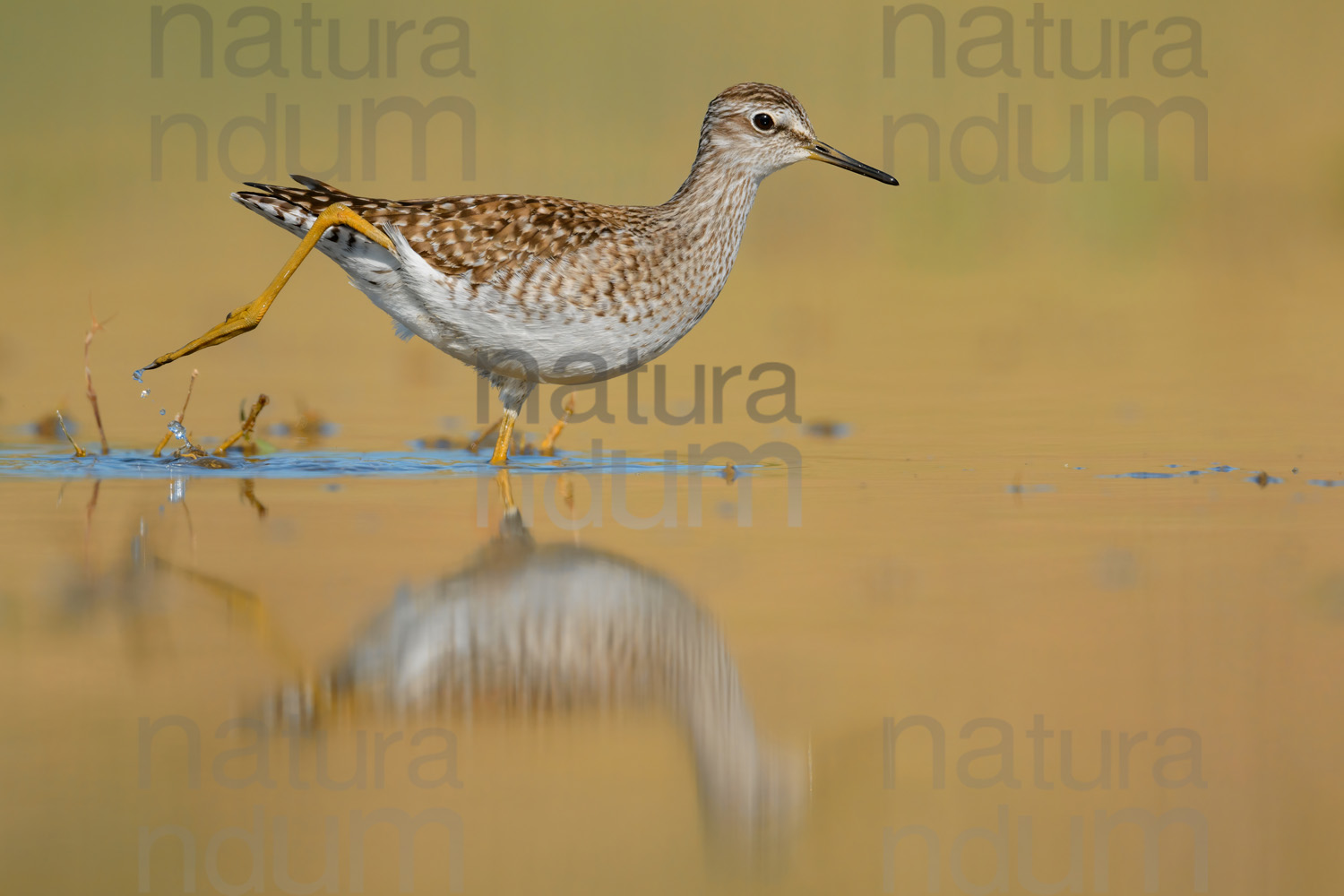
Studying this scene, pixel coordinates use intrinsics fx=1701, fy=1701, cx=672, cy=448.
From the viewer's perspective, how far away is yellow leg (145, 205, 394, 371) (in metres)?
7.64

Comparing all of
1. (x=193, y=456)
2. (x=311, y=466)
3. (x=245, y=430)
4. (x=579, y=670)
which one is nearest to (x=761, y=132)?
(x=311, y=466)

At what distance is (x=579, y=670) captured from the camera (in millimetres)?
4805

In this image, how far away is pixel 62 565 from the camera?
5.76 metres

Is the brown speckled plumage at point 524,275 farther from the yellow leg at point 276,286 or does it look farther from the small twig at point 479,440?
the small twig at point 479,440

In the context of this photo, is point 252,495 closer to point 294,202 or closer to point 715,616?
point 294,202

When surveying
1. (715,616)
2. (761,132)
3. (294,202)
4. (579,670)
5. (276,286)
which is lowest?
(579,670)

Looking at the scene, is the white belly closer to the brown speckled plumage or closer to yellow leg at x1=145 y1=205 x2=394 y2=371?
the brown speckled plumage

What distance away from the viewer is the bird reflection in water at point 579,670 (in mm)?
4223

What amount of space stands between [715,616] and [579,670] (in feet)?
2.02

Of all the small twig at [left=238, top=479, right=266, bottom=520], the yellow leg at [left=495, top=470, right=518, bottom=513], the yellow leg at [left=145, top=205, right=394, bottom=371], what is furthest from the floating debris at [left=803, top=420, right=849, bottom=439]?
the small twig at [left=238, top=479, right=266, bottom=520]

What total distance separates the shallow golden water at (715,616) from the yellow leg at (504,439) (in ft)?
0.98

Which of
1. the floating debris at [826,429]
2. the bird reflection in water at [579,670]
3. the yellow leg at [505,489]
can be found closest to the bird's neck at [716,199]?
the floating debris at [826,429]

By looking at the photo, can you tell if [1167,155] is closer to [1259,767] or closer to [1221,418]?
[1221,418]

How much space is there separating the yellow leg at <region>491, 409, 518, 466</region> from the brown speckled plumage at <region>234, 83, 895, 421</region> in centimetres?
7
